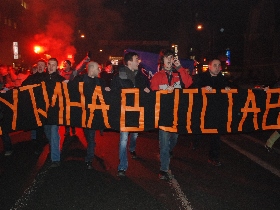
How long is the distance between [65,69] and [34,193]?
6.06 metres

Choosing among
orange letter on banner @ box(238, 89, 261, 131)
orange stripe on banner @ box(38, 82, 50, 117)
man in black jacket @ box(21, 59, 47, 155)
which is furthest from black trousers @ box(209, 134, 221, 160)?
man in black jacket @ box(21, 59, 47, 155)

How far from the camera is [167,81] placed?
17.8 ft

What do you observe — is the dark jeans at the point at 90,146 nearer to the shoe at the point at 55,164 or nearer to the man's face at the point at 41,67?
the shoe at the point at 55,164

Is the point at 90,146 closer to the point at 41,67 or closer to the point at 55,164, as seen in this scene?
the point at 55,164

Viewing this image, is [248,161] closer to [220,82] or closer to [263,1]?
[220,82]

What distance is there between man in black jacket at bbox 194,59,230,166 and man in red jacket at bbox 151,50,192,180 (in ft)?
2.30

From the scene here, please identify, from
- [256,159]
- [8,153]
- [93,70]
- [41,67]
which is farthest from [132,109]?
[8,153]

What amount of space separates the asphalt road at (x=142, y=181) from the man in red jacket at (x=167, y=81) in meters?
0.27

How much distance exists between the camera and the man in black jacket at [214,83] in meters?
6.02

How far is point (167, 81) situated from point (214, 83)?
1089 millimetres

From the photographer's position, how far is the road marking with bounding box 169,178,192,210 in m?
4.15

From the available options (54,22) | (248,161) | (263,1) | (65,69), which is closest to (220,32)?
(263,1)

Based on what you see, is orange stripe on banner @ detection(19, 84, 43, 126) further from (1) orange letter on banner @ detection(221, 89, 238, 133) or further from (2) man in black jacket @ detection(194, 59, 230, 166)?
(1) orange letter on banner @ detection(221, 89, 238, 133)

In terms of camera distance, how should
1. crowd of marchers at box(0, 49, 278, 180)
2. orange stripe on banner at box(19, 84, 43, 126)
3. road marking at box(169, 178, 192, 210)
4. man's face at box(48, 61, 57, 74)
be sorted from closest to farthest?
1. road marking at box(169, 178, 192, 210)
2. crowd of marchers at box(0, 49, 278, 180)
3. orange stripe on banner at box(19, 84, 43, 126)
4. man's face at box(48, 61, 57, 74)
